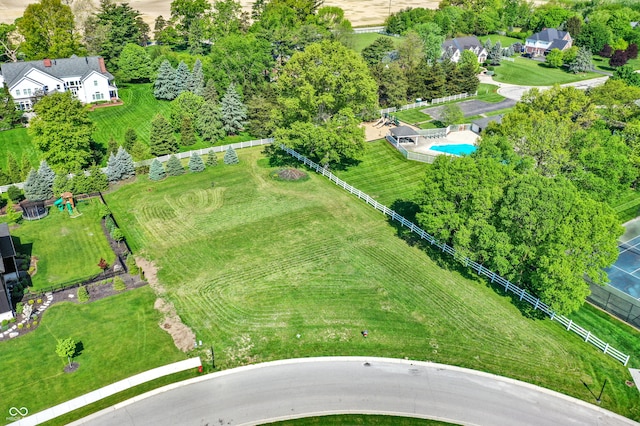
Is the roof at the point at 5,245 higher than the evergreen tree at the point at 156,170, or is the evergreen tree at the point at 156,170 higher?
the roof at the point at 5,245

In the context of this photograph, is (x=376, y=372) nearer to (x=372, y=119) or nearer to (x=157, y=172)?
(x=157, y=172)

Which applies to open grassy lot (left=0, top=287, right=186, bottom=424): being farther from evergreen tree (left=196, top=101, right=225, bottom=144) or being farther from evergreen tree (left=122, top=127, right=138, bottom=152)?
evergreen tree (left=196, top=101, right=225, bottom=144)

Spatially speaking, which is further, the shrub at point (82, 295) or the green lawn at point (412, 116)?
the green lawn at point (412, 116)

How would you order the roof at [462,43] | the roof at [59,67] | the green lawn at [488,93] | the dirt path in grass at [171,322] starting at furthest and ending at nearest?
the roof at [462,43], the green lawn at [488,93], the roof at [59,67], the dirt path in grass at [171,322]

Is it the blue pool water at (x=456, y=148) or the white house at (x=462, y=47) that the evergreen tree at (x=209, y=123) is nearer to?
the blue pool water at (x=456, y=148)

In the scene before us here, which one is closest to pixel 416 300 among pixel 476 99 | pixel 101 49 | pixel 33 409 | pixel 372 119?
pixel 33 409

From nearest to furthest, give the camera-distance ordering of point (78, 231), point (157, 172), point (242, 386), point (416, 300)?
point (242, 386) < point (416, 300) < point (78, 231) < point (157, 172)

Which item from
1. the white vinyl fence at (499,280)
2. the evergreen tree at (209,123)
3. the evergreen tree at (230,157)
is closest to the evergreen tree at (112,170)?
the evergreen tree at (230,157)
